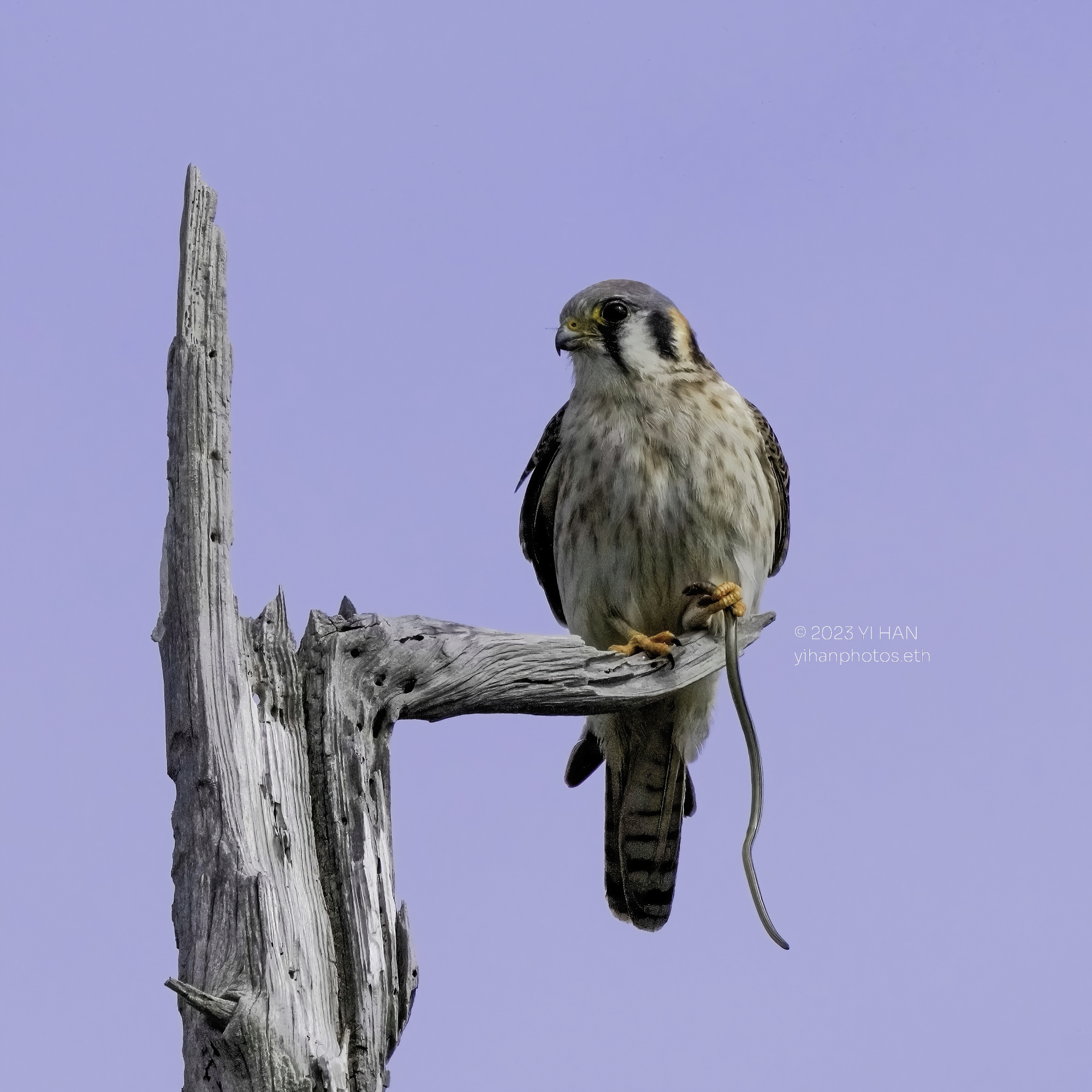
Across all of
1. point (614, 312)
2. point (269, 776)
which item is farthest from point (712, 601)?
point (269, 776)

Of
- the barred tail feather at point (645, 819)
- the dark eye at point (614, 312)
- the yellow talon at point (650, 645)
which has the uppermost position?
the dark eye at point (614, 312)

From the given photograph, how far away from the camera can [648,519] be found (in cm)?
468

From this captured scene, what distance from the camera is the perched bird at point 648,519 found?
4.70m

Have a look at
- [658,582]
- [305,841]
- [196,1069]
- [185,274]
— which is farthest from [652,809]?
[185,274]

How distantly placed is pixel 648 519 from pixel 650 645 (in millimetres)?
466

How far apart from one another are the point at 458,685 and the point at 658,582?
3.98 feet

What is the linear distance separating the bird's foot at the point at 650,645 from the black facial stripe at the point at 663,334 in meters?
1.03

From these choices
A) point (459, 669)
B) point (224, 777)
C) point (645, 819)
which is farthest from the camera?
point (645, 819)

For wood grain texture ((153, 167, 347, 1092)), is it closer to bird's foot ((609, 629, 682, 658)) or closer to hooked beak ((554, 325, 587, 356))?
bird's foot ((609, 629, 682, 658))

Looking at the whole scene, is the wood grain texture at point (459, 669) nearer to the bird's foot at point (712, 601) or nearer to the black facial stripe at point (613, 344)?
the bird's foot at point (712, 601)

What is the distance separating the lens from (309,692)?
3.59 metres

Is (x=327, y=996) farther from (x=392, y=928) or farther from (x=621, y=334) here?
(x=621, y=334)

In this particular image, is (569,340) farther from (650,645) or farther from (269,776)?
(269,776)

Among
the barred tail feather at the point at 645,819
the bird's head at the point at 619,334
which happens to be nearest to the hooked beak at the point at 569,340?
the bird's head at the point at 619,334
